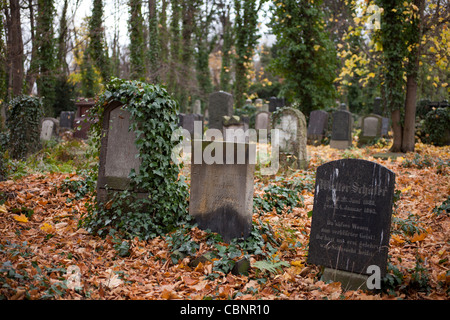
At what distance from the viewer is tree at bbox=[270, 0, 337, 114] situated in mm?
17344

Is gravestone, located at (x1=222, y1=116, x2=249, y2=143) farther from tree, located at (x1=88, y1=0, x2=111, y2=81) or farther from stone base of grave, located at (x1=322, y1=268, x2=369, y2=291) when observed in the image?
stone base of grave, located at (x1=322, y1=268, x2=369, y2=291)

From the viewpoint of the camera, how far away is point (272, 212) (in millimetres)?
5918

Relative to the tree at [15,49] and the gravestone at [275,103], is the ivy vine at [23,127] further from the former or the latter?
the gravestone at [275,103]

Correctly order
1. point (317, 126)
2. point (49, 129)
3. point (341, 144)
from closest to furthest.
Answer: point (341, 144) < point (49, 129) < point (317, 126)

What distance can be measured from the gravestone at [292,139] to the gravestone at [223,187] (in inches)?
161

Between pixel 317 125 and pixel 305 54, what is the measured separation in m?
3.85

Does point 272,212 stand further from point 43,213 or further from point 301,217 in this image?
point 43,213

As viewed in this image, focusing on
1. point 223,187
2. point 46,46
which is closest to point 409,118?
point 223,187

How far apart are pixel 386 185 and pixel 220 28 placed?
3644 cm

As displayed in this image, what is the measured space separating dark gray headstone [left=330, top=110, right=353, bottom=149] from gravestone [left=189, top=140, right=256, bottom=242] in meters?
10.3

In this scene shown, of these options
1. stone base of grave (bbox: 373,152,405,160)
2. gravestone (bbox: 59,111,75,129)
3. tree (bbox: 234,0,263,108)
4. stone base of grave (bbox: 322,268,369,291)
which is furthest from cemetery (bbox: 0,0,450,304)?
tree (bbox: 234,0,263,108)

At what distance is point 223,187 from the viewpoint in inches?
200

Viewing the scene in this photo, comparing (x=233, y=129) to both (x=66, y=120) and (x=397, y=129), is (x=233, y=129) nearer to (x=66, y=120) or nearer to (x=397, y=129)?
(x=397, y=129)
